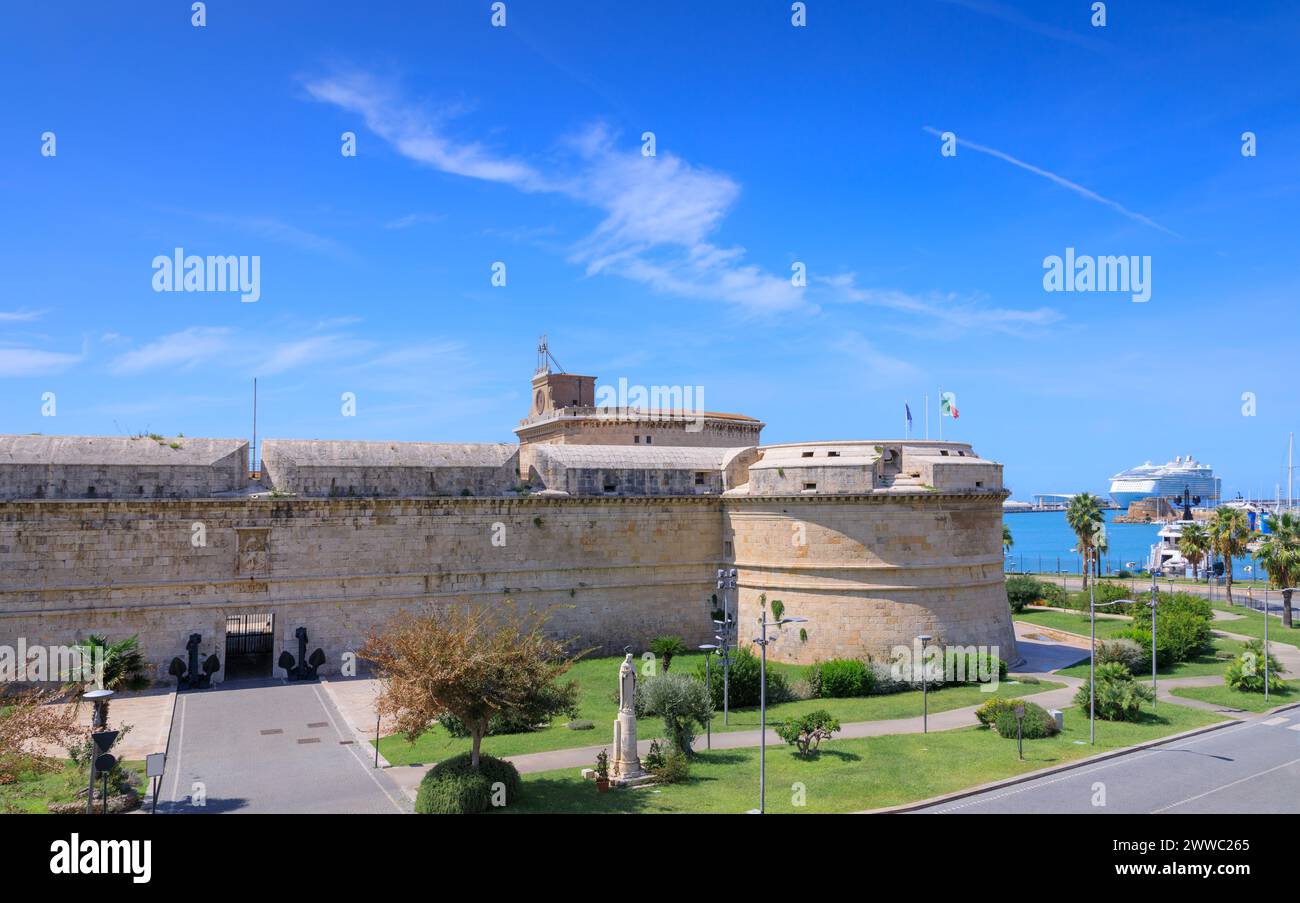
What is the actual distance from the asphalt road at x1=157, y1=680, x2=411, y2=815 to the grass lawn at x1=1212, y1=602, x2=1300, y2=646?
3759 centimetres

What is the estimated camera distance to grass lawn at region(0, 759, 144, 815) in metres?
15.2

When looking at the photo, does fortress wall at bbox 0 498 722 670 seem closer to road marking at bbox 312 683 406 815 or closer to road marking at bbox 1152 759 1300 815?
road marking at bbox 312 683 406 815

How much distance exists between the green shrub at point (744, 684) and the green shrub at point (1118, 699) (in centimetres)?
846

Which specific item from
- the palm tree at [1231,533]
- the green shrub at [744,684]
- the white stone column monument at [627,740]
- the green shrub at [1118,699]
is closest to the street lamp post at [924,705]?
the green shrub at [744,684]

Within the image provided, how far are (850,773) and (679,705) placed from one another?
3.95 m

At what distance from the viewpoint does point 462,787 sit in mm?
15258

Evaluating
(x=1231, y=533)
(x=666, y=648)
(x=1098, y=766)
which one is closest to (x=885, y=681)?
(x=666, y=648)

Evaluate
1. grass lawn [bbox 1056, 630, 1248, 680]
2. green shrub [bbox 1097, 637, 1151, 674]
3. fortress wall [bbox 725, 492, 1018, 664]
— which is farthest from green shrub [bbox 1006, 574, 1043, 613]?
fortress wall [bbox 725, 492, 1018, 664]

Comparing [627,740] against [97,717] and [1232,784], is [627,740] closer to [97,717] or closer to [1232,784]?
[97,717]

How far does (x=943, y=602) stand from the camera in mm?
29297

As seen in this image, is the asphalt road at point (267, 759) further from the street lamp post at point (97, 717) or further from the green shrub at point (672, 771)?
the green shrub at point (672, 771)
